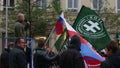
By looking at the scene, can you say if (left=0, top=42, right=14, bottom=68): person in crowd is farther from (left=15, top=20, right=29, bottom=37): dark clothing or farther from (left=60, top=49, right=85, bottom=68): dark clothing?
(left=60, top=49, right=85, bottom=68): dark clothing

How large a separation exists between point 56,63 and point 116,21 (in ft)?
78.7

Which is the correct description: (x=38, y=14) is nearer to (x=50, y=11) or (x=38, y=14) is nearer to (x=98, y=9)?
(x=50, y=11)

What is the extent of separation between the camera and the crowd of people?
10.1 meters

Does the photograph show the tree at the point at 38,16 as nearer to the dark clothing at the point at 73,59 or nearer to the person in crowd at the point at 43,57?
the person in crowd at the point at 43,57

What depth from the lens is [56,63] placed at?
14.4 metres

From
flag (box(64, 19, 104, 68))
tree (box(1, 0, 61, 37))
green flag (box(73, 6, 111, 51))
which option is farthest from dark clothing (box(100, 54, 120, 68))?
tree (box(1, 0, 61, 37))

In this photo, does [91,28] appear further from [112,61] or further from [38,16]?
[38,16]

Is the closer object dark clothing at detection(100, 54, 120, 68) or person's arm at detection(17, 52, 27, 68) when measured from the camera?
dark clothing at detection(100, 54, 120, 68)

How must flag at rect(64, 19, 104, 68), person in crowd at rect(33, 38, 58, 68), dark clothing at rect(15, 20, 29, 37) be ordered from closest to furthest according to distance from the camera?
flag at rect(64, 19, 104, 68), person in crowd at rect(33, 38, 58, 68), dark clothing at rect(15, 20, 29, 37)

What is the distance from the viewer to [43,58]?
46.1 ft

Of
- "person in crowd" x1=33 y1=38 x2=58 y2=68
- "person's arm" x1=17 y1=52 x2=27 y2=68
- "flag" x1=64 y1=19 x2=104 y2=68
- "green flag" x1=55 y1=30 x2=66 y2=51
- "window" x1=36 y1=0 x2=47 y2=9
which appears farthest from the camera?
"window" x1=36 y1=0 x2=47 y2=9

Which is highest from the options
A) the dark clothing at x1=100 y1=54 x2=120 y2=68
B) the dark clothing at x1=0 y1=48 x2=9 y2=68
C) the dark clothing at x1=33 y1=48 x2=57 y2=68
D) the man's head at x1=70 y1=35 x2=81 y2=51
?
the man's head at x1=70 y1=35 x2=81 y2=51

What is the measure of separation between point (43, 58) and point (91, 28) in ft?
6.16

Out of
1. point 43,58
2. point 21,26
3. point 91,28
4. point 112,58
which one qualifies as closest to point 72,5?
point 21,26
